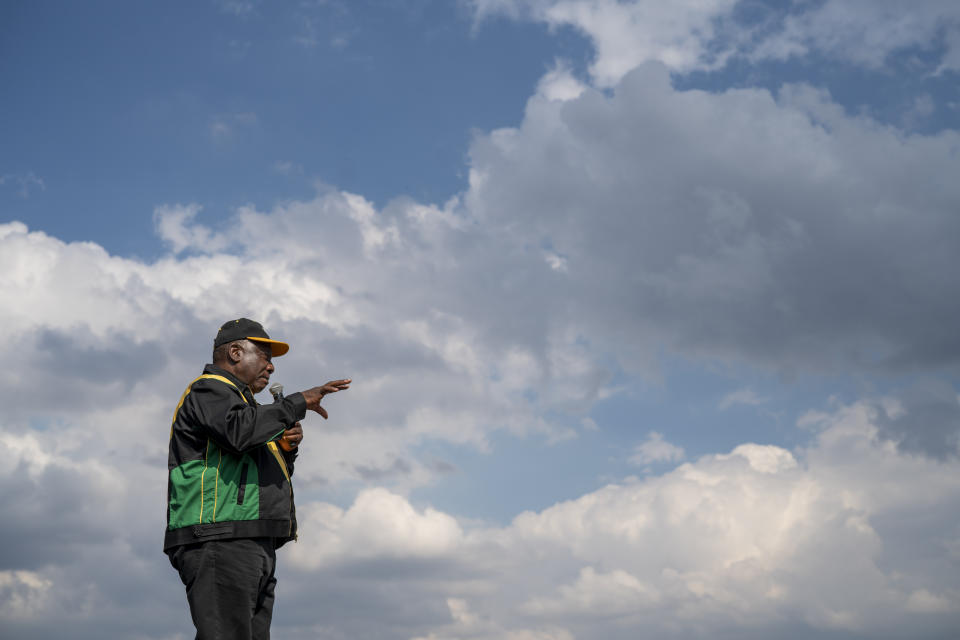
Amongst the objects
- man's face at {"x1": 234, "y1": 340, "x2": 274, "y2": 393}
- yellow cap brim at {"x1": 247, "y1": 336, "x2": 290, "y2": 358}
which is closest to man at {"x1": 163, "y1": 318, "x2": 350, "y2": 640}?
man's face at {"x1": 234, "y1": 340, "x2": 274, "y2": 393}

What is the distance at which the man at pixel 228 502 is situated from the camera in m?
8.98

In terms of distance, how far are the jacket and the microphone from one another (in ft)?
1.16

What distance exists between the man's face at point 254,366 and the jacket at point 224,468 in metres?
0.40

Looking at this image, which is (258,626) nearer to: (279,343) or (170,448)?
(170,448)

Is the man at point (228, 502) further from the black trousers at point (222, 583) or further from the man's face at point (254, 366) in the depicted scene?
the man's face at point (254, 366)

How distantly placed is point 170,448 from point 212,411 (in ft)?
2.60

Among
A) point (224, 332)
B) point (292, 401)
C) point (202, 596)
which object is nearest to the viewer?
point (202, 596)

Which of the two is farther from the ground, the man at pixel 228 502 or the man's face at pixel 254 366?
the man's face at pixel 254 366

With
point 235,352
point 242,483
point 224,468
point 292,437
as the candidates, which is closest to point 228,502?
point 242,483

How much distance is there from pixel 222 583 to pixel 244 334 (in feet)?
8.87

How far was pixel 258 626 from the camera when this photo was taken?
9.42 m

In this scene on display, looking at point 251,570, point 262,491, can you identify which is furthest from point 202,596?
point 262,491

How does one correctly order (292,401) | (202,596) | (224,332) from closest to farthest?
(202,596), (292,401), (224,332)

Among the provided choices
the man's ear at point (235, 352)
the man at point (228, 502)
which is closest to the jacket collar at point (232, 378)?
the man at point (228, 502)
